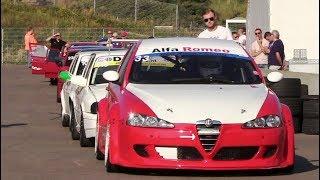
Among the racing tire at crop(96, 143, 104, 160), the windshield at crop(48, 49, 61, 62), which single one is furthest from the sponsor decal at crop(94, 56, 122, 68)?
the windshield at crop(48, 49, 61, 62)

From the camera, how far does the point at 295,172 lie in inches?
368

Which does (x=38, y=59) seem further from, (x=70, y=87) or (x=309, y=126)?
(x=309, y=126)

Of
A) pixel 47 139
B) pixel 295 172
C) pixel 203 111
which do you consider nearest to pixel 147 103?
pixel 203 111

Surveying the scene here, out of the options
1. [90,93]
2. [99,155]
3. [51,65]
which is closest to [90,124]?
[90,93]

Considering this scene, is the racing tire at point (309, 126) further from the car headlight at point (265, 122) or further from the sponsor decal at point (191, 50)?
the car headlight at point (265, 122)

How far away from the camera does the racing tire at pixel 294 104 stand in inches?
559

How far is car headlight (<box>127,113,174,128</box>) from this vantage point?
8.37 metres

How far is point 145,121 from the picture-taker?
8.45 m

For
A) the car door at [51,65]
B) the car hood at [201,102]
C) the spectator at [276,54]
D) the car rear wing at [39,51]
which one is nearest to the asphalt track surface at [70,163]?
the car hood at [201,102]

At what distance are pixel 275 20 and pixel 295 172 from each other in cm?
1765

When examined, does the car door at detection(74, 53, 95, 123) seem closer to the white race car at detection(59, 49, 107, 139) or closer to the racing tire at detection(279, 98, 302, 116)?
the white race car at detection(59, 49, 107, 139)

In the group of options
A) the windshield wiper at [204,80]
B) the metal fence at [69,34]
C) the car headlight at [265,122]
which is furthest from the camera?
the metal fence at [69,34]

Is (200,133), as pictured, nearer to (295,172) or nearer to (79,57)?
(295,172)

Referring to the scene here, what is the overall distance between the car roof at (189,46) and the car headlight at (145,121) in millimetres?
1547
